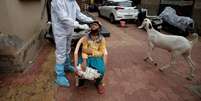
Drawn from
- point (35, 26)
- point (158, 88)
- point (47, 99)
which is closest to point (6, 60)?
point (47, 99)

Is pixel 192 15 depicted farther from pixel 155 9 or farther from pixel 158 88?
pixel 158 88

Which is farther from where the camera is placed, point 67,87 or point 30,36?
point 30,36

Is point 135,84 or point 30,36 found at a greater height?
point 30,36

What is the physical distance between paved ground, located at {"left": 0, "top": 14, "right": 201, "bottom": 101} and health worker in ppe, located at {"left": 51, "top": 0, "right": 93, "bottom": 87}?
341 millimetres

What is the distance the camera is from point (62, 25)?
11.6ft

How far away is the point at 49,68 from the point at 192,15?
7.91 meters

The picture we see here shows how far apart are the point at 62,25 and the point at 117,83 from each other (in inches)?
64.1

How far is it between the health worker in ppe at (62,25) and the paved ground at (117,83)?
0.34m

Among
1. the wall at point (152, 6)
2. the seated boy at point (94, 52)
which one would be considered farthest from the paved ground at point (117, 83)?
the wall at point (152, 6)

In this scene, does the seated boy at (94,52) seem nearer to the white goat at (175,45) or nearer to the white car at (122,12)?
the white goat at (175,45)

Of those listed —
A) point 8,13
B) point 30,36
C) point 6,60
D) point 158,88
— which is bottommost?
point 158,88

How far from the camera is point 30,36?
4.96 m

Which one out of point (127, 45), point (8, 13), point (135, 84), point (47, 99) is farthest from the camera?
point (127, 45)

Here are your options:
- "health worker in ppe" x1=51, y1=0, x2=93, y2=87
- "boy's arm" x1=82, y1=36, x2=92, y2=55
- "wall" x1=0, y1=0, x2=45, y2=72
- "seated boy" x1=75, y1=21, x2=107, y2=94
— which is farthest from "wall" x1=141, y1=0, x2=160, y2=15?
"boy's arm" x1=82, y1=36, x2=92, y2=55
